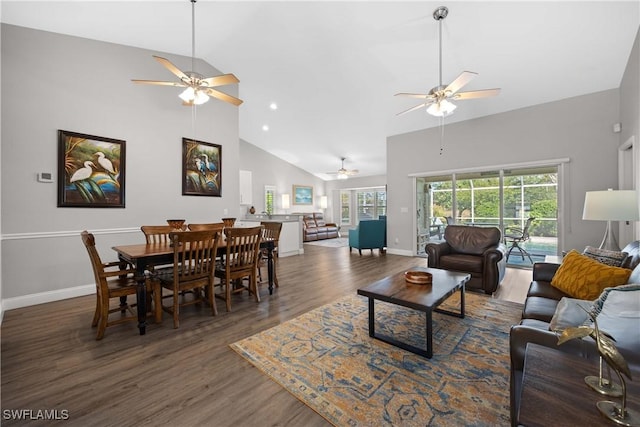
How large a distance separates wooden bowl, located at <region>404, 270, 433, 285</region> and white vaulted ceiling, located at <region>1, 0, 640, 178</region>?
3.10 metres

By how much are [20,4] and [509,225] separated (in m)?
8.16

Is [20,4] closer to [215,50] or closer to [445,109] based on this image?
[215,50]

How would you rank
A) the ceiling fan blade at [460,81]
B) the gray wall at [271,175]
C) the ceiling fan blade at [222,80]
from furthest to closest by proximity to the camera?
the gray wall at [271,175]
the ceiling fan blade at [222,80]
the ceiling fan blade at [460,81]

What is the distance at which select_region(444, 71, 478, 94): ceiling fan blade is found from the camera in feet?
8.90

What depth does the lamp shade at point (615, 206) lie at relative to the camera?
2650 millimetres

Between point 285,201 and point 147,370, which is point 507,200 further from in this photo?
point 285,201

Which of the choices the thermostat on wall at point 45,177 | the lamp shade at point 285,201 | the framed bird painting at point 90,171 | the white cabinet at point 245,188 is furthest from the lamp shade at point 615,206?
the lamp shade at point 285,201

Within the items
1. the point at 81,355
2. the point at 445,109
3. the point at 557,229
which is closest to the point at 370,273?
the point at 445,109

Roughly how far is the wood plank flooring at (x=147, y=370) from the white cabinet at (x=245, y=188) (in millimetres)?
5560

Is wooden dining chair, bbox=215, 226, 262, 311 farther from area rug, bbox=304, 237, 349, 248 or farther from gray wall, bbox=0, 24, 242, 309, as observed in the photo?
area rug, bbox=304, 237, 349, 248

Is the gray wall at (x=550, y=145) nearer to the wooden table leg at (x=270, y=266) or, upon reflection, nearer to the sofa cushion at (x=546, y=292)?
the sofa cushion at (x=546, y=292)

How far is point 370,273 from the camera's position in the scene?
15.6 ft

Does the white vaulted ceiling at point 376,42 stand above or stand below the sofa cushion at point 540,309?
above

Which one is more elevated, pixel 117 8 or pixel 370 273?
pixel 117 8
